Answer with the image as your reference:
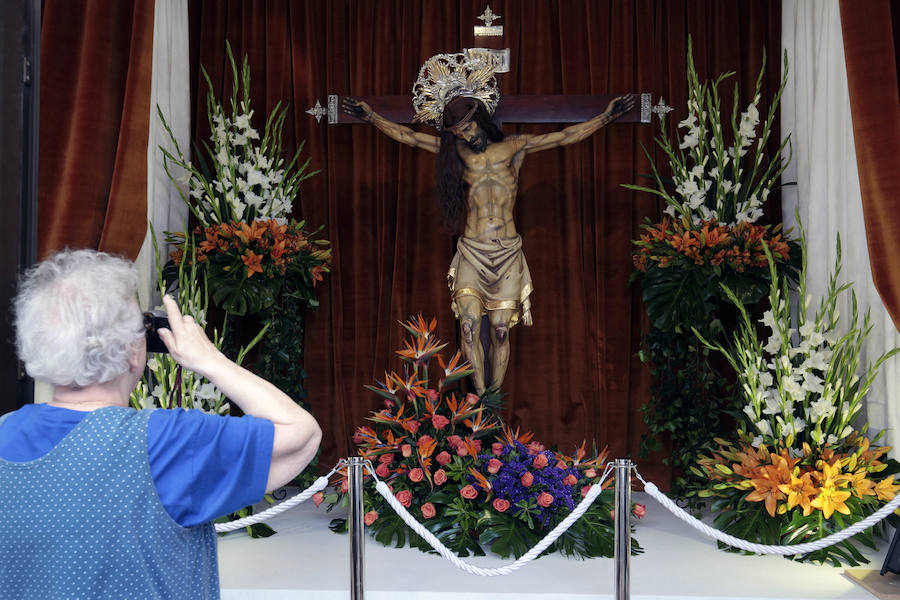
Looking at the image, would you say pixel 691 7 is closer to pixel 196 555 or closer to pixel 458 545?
pixel 458 545

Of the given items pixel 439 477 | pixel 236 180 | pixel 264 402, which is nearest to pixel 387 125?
pixel 236 180

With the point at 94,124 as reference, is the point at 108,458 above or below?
below

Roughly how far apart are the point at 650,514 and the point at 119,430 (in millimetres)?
3201

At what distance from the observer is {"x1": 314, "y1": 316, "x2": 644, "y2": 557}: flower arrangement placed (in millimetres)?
3178

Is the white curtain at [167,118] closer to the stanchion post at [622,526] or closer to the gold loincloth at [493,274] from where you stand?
the gold loincloth at [493,274]

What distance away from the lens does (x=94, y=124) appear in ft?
10.5

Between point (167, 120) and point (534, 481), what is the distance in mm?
2671

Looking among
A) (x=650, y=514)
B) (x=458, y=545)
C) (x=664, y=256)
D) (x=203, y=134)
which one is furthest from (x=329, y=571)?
(x=203, y=134)

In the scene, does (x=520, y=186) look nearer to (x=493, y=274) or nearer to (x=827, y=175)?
(x=493, y=274)

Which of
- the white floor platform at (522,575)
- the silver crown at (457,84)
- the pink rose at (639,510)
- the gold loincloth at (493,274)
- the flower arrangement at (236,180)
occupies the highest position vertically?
the silver crown at (457,84)

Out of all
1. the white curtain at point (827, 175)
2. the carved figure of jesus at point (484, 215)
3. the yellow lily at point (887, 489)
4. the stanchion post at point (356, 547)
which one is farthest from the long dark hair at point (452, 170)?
the yellow lily at point (887, 489)

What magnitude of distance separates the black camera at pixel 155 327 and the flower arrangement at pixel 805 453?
2636mm

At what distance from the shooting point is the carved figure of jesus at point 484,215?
13.0ft

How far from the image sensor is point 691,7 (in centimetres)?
454
